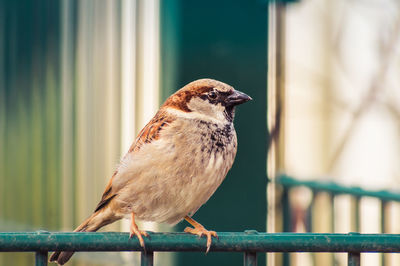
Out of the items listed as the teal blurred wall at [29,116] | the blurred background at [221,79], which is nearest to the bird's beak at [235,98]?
the blurred background at [221,79]

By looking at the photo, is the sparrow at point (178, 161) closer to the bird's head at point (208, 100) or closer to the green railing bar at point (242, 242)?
the bird's head at point (208, 100)

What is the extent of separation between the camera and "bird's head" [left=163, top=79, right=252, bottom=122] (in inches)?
80.6

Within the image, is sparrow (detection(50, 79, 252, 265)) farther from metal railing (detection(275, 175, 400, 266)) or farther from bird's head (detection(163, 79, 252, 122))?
metal railing (detection(275, 175, 400, 266))

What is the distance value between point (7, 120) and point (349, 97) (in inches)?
89.9

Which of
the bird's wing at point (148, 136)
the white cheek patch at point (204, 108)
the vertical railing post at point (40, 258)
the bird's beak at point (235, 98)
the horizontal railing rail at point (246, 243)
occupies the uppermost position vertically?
the bird's beak at point (235, 98)

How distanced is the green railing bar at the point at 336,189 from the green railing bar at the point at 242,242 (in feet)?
4.94

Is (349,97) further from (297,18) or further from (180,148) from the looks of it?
(180,148)

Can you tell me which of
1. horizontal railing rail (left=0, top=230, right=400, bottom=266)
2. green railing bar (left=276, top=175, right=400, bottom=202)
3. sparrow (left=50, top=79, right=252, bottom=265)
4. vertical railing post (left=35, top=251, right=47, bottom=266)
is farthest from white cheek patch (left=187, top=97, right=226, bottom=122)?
green railing bar (left=276, top=175, right=400, bottom=202)

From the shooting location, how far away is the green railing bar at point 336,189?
2.78m

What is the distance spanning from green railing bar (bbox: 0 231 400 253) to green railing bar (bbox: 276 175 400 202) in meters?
1.51

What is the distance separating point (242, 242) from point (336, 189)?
1968mm

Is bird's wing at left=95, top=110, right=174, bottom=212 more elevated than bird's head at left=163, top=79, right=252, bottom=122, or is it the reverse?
bird's head at left=163, top=79, right=252, bottom=122

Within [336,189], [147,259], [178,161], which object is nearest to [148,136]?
[178,161]

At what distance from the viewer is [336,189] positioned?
3186 mm
